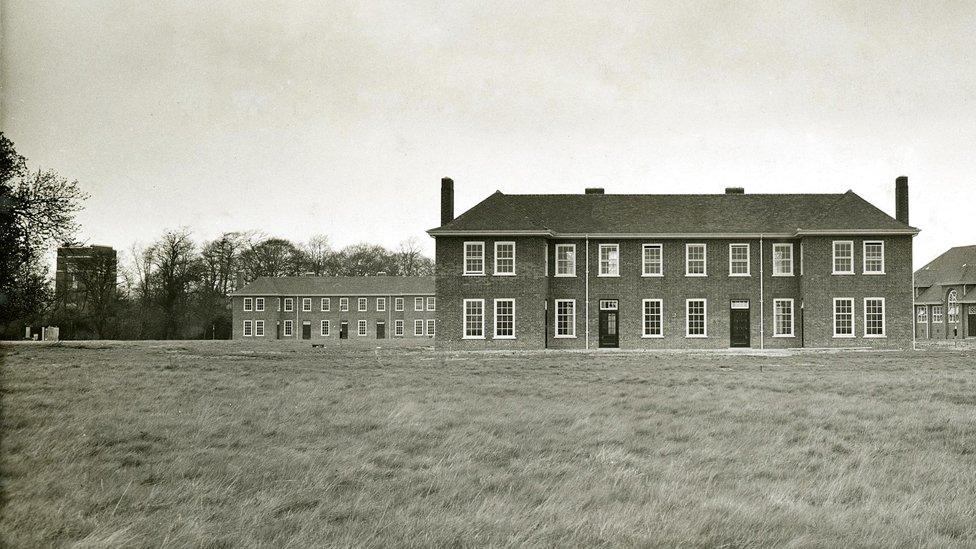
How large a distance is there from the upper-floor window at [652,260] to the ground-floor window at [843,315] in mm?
8802

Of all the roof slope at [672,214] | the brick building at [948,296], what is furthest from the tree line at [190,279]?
the brick building at [948,296]

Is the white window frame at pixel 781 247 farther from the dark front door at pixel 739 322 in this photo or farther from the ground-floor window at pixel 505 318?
the ground-floor window at pixel 505 318

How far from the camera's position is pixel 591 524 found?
5.74m

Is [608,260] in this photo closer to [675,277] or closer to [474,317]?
[675,277]

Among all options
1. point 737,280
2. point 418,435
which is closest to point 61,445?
point 418,435

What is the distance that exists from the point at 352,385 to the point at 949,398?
11.9m

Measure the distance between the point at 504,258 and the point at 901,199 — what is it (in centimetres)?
2130

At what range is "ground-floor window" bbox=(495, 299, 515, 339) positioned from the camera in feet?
116

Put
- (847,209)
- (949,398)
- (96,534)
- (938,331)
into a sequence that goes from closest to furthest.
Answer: (96,534), (949,398), (847,209), (938,331)

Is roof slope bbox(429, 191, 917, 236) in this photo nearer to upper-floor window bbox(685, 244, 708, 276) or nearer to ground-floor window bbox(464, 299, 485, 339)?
upper-floor window bbox(685, 244, 708, 276)

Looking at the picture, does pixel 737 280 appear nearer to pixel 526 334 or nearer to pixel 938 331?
pixel 526 334

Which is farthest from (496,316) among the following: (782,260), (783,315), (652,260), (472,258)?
(782,260)

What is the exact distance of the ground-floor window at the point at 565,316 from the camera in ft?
121

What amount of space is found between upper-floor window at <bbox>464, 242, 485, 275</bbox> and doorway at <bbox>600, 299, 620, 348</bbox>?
667 cm
